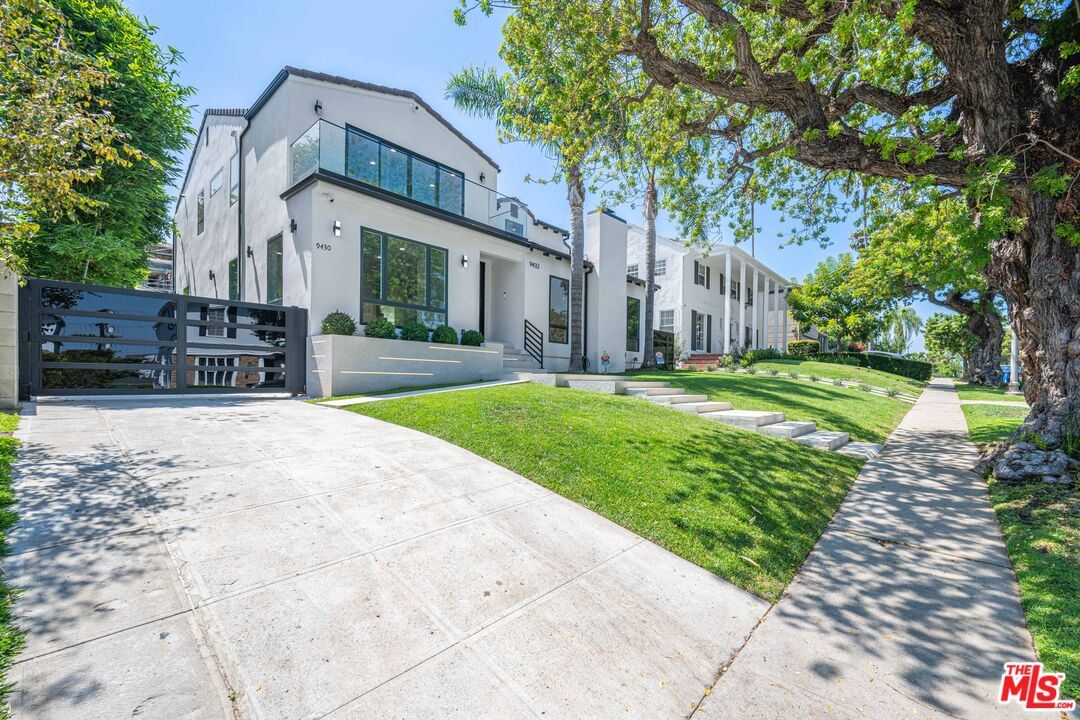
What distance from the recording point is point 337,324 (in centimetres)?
972

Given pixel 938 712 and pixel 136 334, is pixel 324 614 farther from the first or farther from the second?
pixel 136 334

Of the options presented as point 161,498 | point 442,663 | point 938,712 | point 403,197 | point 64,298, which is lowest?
point 938,712

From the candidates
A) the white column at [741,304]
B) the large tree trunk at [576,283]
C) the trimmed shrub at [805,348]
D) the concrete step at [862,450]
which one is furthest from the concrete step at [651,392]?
the trimmed shrub at [805,348]

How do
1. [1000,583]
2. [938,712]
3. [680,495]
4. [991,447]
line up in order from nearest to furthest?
[938,712] < [1000,583] < [680,495] < [991,447]

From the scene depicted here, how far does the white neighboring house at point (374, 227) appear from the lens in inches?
408

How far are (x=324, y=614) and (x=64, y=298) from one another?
9497mm

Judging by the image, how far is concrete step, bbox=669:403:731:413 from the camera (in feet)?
28.6

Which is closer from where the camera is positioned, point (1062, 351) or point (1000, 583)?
point (1000, 583)

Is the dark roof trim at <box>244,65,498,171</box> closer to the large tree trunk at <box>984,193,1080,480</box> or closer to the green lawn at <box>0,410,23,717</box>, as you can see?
the green lawn at <box>0,410,23,717</box>

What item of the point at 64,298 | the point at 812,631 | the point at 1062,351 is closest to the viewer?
the point at 812,631

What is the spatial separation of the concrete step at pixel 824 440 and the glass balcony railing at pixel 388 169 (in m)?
10.3

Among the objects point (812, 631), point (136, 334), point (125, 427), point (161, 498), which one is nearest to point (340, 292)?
point (136, 334)

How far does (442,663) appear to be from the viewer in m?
2.18

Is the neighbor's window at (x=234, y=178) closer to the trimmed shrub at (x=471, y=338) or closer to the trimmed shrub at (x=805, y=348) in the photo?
the trimmed shrub at (x=471, y=338)
